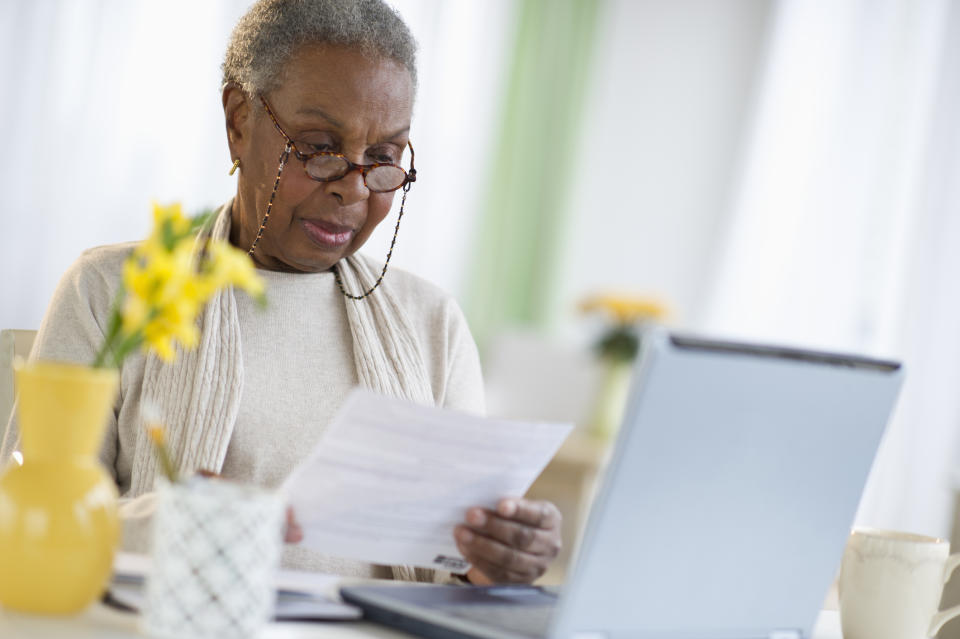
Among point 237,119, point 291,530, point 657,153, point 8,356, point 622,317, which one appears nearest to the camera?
point 291,530

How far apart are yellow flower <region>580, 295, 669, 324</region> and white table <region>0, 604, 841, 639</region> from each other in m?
3.68

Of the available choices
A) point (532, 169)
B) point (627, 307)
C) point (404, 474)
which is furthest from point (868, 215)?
point (404, 474)

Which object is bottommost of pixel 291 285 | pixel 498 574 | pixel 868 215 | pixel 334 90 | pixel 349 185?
pixel 498 574

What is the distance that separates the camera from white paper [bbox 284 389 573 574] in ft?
3.32

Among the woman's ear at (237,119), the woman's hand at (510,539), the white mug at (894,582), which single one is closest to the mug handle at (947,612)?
the white mug at (894,582)

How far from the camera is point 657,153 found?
5.57 metres

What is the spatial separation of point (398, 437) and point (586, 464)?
297 centimetres

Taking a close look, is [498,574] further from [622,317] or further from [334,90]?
[622,317]

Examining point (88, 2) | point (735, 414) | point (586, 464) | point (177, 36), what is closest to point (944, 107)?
point (586, 464)

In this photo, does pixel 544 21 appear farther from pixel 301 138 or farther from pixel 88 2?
pixel 301 138

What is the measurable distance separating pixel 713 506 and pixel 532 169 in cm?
449

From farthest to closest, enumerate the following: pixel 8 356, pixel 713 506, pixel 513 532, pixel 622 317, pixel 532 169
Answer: pixel 532 169, pixel 622 317, pixel 8 356, pixel 513 532, pixel 713 506

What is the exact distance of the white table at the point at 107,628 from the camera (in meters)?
0.84

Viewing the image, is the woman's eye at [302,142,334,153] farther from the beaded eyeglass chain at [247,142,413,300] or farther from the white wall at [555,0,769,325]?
the white wall at [555,0,769,325]
